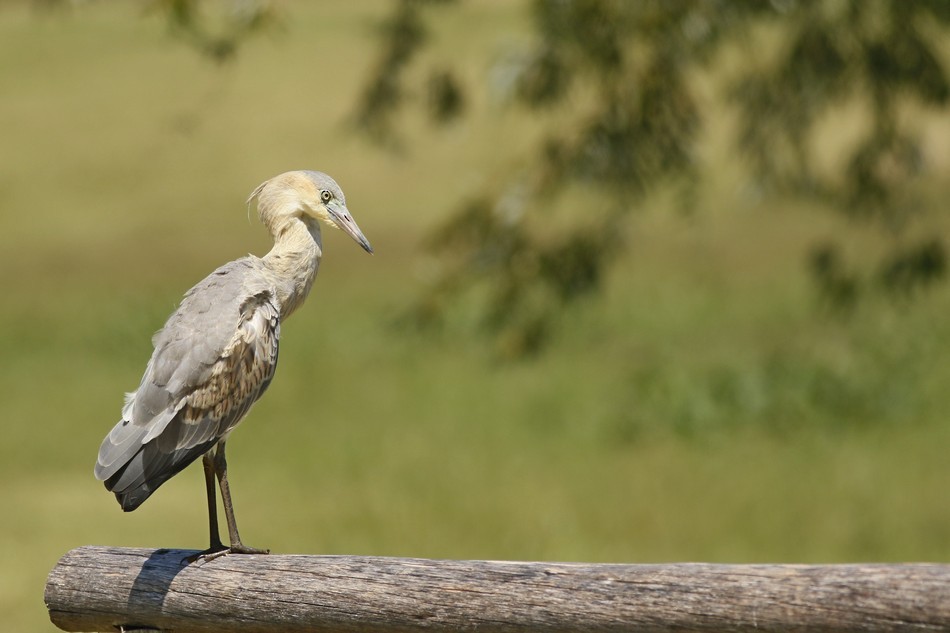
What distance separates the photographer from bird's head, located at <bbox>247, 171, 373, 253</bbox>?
3.81 metres

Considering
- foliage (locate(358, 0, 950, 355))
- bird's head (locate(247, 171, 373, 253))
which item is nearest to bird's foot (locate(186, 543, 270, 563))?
bird's head (locate(247, 171, 373, 253))

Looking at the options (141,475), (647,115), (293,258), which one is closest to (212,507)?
(141,475)

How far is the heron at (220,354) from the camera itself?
3.62 meters

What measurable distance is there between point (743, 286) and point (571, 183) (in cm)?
1375

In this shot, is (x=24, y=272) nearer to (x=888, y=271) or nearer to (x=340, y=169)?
(x=340, y=169)

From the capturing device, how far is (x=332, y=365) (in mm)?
17625

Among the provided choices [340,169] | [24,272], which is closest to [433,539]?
[24,272]

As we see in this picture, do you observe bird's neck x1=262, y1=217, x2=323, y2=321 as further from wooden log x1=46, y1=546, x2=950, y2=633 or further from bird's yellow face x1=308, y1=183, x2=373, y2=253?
wooden log x1=46, y1=546, x2=950, y2=633

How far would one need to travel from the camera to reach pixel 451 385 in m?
16.3

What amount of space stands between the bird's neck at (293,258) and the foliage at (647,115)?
3.92 m

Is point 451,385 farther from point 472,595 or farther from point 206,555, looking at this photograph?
Answer: point 472,595

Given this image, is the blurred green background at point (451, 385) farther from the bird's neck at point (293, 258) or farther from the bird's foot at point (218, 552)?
the bird's foot at point (218, 552)

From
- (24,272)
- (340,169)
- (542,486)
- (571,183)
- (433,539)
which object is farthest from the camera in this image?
(340,169)

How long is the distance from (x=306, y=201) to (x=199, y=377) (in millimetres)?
520
